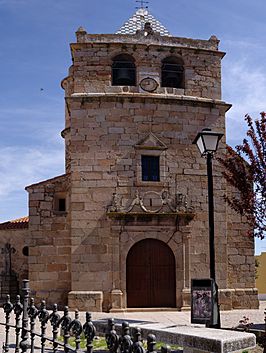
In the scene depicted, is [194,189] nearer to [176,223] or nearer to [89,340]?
[176,223]

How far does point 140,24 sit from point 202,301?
44.4 ft

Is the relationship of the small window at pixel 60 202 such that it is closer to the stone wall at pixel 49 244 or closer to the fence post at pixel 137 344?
the stone wall at pixel 49 244

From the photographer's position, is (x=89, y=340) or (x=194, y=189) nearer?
A: (x=89, y=340)

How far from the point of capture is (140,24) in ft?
66.2

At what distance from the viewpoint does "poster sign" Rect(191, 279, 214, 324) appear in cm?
876

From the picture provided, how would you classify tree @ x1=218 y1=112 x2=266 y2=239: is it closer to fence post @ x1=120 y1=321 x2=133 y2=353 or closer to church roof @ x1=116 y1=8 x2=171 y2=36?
fence post @ x1=120 y1=321 x2=133 y2=353

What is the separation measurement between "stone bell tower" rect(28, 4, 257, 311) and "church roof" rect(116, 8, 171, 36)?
2573 millimetres

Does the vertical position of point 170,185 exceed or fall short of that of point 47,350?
it exceeds it

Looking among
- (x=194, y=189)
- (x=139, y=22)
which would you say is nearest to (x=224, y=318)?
(x=194, y=189)

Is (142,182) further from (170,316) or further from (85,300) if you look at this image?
(170,316)

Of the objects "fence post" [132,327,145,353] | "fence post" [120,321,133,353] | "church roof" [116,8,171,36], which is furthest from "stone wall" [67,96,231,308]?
"fence post" [132,327,145,353]

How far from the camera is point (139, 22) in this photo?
20.3 m

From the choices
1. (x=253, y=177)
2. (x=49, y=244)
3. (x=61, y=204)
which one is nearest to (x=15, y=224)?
(x=61, y=204)

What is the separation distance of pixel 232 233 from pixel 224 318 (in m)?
3.41
